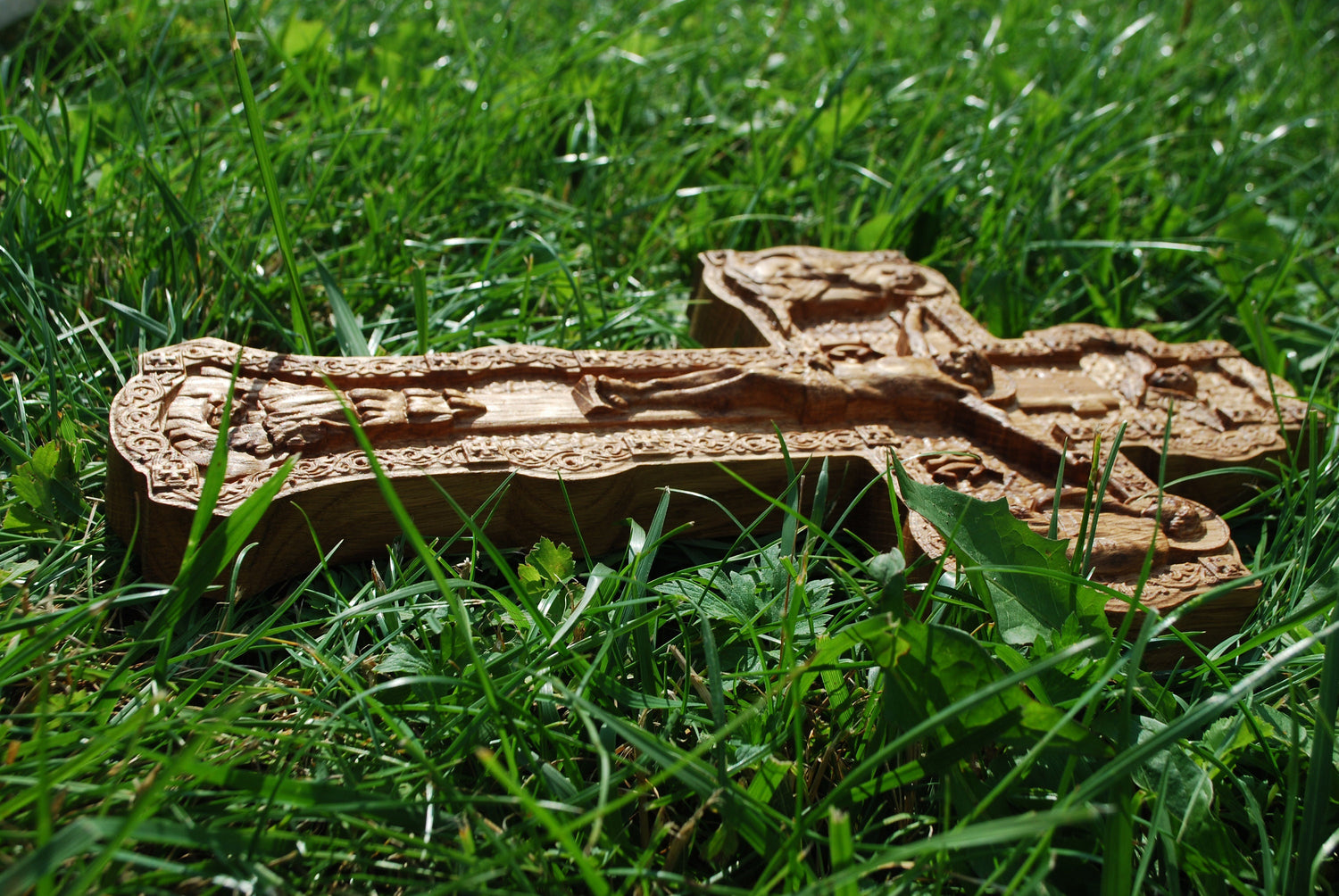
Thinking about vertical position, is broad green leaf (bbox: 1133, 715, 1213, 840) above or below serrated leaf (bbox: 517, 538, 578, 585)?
below

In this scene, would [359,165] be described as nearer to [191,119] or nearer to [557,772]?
[191,119]

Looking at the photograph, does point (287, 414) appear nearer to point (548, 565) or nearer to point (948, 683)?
point (548, 565)

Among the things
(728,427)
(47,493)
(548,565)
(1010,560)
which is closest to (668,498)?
(548,565)

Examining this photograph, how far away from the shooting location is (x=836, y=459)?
235 cm

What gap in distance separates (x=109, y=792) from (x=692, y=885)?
84 cm

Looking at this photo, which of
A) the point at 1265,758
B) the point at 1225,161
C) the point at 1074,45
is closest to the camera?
the point at 1265,758

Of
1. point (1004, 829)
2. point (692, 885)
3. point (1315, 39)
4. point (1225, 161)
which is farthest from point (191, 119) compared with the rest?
point (1315, 39)

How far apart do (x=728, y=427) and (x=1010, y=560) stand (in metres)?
0.80

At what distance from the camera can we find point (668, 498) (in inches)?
78.3

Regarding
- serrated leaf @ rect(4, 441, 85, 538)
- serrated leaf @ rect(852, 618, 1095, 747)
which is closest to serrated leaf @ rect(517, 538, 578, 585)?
serrated leaf @ rect(852, 618, 1095, 747)

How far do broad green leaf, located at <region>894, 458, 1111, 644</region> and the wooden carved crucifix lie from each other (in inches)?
8.7

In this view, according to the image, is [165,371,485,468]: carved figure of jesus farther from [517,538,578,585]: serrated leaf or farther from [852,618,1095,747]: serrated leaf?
[852,618,1095,747]: serrated leaf

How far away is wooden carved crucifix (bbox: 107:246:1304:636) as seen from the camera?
206 centimetres

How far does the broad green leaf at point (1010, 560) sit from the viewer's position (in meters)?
1.82
